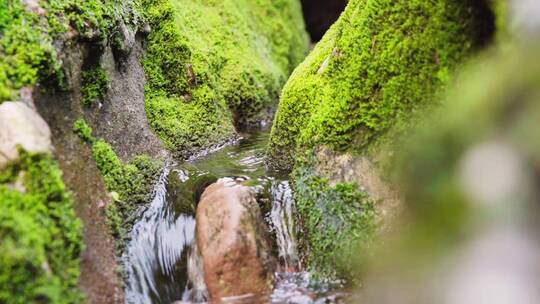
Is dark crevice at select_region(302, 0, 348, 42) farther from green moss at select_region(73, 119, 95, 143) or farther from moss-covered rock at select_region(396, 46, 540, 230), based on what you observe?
moss-covered rock at select_region(396, 46, 540, 230)

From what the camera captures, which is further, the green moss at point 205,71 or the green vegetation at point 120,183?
the green moss at point 205,71

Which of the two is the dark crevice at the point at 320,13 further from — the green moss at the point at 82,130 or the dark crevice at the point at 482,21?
the green moss at the point at 82,130

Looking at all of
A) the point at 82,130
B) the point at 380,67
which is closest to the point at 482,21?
the point at 380,67

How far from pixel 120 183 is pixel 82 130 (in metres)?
0.83

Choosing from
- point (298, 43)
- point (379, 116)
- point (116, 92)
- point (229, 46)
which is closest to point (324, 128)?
point (379, 116)

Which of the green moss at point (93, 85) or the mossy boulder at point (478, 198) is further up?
the green moss at point (93, 85)

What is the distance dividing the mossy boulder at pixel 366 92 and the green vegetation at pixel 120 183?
176 cm

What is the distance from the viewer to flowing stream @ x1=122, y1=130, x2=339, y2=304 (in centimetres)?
443

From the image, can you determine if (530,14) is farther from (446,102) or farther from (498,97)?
(446,102)

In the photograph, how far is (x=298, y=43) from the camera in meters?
15.4

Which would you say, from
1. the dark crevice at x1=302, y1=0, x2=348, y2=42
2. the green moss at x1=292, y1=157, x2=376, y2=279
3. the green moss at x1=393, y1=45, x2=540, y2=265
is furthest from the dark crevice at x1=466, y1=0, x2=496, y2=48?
the dark crevice at x1=302, y1=0, x2=348, y2=42

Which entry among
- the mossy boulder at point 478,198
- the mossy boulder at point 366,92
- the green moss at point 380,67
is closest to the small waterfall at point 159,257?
the mossy boulder at point 366,92

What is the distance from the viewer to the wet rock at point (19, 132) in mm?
3691

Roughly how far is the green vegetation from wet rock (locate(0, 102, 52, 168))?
0.76 m
